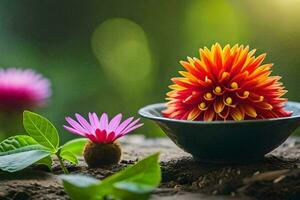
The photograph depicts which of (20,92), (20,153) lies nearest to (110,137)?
(20,153)

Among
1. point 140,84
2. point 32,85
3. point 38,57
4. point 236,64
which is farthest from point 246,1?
point 236,64

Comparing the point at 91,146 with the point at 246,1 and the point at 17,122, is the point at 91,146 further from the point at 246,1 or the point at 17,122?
the point at 246,1

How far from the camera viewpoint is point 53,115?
159 cm

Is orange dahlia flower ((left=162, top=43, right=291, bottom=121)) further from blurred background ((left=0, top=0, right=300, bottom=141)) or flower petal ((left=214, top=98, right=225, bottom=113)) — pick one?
blurred background ((left=0, top=0, right=300, bottom=141))

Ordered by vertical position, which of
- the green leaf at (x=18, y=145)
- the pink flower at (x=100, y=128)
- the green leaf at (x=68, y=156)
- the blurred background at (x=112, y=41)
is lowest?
the green leaf at (x=68, y=156)

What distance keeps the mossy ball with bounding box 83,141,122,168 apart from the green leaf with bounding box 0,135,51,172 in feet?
0.20

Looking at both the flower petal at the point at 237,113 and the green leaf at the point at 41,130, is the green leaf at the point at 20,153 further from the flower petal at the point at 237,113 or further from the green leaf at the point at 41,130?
the flower petal at the point at 237,113

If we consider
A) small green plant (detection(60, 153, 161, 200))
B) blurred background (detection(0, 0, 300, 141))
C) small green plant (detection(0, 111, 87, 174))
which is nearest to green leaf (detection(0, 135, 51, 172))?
small green plant (detection(0, 111, 87, 174))

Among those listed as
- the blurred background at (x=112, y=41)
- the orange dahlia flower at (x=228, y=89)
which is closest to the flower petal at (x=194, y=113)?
the orange dahlia flower at (x=228, y=89)

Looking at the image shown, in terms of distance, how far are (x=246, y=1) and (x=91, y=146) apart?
3.20 ft

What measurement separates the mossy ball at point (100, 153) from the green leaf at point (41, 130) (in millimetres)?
47

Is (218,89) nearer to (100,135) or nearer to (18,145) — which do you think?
(100,135)

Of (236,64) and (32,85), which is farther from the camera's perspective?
(32,85)

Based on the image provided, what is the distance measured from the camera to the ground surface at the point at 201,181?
59cm
